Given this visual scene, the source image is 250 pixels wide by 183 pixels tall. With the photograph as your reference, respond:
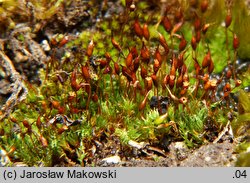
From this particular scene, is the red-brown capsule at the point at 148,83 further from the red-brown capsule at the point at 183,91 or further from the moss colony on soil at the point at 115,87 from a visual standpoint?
the red-brown capsule at the point at 183,91

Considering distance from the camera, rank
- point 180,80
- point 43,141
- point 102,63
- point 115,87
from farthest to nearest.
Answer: point 115,87
point 102,63
point 180,80
point 43,141

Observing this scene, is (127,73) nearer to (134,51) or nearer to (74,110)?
(134,51)

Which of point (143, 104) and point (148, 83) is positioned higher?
point (148, 83)

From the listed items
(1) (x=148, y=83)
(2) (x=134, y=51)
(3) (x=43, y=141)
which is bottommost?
(3) (x=43, y=141)

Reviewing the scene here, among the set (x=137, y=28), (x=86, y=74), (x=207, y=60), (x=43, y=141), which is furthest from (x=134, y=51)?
(x=43, y=141)

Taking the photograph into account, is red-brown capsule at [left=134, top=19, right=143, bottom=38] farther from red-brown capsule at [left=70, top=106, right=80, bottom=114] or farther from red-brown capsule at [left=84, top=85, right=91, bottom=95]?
red-brown capsule at [left=70, top=106, right=80, bottom=114]

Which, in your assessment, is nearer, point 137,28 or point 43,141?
point 43,141

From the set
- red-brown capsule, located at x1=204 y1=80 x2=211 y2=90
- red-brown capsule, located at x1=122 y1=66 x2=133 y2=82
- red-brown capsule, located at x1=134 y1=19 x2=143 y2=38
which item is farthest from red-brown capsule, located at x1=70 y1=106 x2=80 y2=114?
red-brown capsule, located at x1=204 y1=80 x2=211 y2=90

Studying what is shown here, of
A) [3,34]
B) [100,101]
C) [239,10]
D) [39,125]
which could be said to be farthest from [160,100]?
[3,34]
